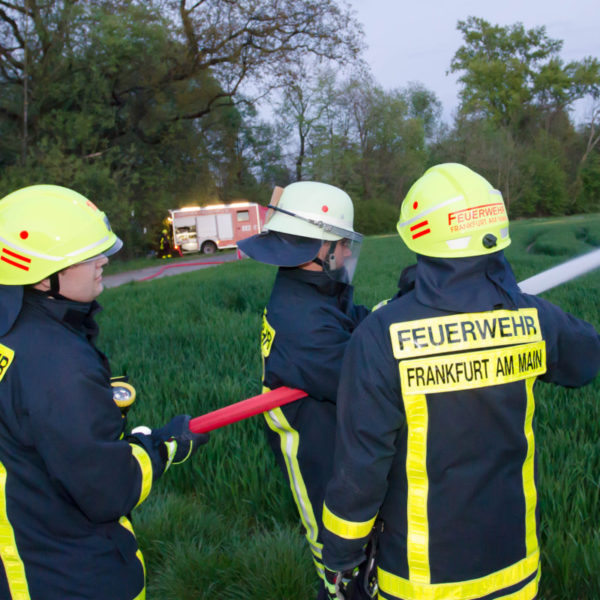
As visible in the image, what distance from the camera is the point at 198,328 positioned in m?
6.93

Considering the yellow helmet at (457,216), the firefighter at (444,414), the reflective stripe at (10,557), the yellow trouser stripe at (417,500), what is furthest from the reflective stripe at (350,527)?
the reflective stripe at (10,557)

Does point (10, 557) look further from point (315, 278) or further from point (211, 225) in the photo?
point (211, 225)

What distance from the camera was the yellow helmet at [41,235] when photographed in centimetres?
173

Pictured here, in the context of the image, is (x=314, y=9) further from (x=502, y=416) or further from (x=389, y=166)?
(x=389, y=166)

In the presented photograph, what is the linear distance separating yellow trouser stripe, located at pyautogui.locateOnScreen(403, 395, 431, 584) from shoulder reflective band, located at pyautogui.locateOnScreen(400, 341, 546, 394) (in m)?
0.09

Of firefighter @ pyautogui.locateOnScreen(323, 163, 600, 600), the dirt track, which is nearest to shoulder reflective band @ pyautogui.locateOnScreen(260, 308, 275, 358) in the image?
firefighter @ pyautogui.locateOnScreen(323, 163, 600, 600)

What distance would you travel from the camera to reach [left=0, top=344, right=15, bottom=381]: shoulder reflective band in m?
1.63

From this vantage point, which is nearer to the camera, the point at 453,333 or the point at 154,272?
the point at 453,333

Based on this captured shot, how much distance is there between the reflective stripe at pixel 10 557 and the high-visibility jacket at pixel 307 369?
94 cm

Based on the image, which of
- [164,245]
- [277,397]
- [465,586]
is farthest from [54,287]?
[164,245]

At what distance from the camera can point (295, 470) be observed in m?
2.23

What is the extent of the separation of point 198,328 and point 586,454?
4749 millimetres

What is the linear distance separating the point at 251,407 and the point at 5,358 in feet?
2.86

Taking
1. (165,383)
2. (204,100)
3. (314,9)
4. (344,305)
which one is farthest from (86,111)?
(344,305)
